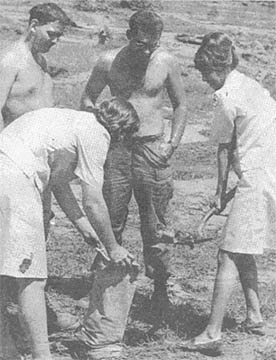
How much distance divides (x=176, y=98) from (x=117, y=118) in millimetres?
1362

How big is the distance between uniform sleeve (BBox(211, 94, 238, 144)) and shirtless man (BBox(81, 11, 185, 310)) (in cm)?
60

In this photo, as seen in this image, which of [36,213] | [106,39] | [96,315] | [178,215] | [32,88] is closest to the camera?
[36,213]

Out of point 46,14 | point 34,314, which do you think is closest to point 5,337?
point 34,314

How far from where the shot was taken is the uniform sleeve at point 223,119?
4.92 metres

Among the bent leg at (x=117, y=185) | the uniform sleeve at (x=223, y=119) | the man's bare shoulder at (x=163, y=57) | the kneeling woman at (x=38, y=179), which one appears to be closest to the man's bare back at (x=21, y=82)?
the bent leg at (x=117, y=185)

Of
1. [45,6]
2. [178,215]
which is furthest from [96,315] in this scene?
[178,215]

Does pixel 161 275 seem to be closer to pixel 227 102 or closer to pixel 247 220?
pixel 247 220

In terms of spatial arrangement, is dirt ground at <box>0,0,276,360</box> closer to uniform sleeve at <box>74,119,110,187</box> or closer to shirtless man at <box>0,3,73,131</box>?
uniform sleeve at <box>74,119,110,187</box>

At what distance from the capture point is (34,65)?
5.43 meters

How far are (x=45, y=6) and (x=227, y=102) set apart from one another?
122 centimetres

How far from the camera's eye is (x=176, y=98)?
569 centimetres

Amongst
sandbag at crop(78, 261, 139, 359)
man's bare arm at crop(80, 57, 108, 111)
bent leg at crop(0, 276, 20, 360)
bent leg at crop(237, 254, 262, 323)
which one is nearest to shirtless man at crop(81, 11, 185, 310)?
man's bare arm at crop(80, 57, 108, 111)

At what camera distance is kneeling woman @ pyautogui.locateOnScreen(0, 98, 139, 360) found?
4203 millimetres

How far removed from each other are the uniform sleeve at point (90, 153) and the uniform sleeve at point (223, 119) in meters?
0.90
